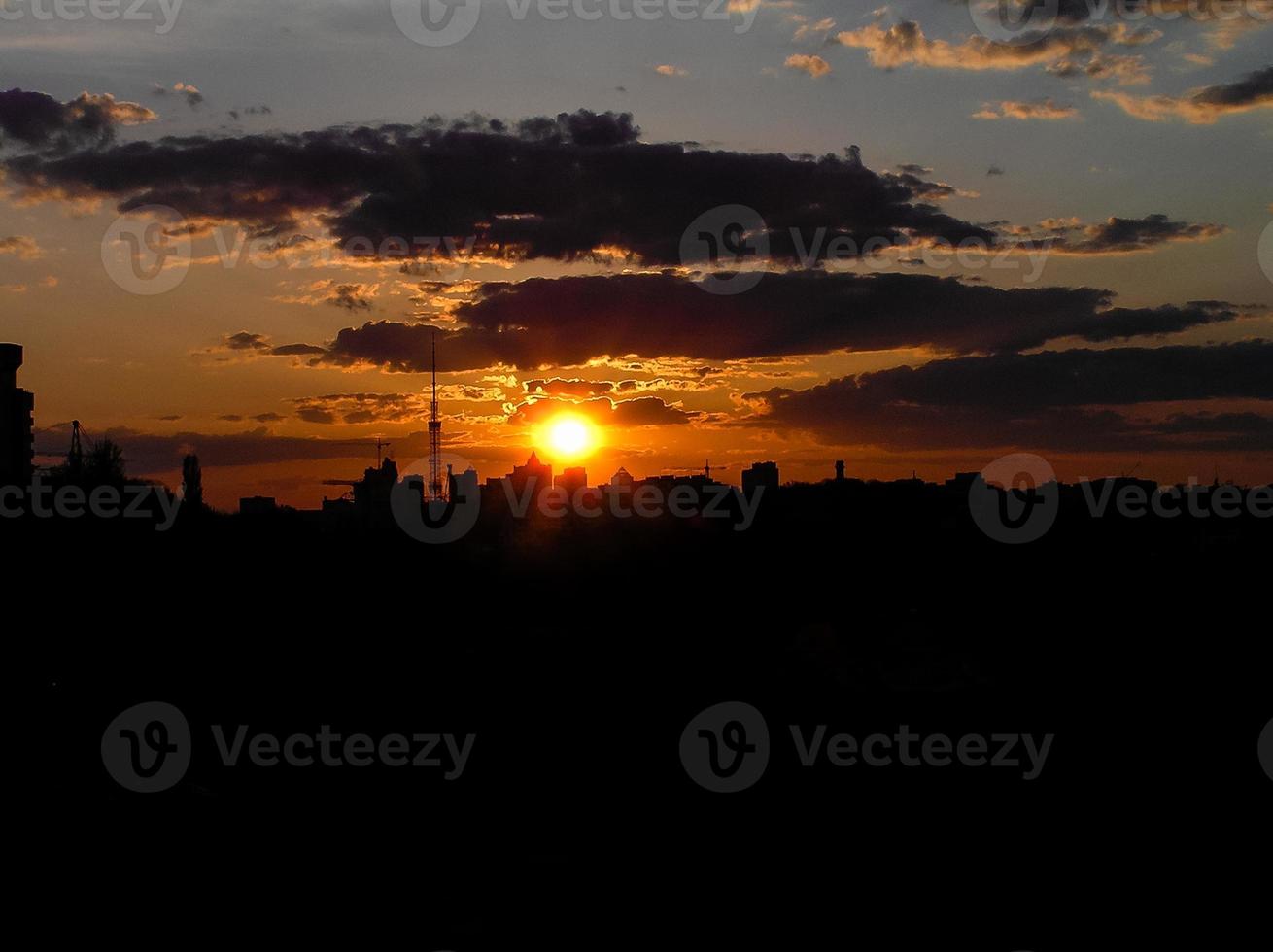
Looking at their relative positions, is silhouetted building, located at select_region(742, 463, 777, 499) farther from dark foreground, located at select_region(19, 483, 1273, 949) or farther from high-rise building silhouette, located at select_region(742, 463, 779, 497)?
dark foreground, located at select_region(19, 483, 1273, 949)

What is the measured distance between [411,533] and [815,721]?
A: 46952mm

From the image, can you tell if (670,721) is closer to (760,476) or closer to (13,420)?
(13,420)

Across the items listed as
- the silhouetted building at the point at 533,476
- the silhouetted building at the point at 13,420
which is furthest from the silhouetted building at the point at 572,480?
the silhouetted building at the point at 13,420

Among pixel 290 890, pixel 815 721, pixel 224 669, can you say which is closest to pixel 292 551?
pixel 224 669

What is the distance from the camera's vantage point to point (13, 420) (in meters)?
52.7

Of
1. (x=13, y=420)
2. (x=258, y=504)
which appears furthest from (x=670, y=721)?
(x=258, y=504)

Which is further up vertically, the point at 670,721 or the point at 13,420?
the point at 13,420

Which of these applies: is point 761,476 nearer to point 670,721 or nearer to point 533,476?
point 533,476

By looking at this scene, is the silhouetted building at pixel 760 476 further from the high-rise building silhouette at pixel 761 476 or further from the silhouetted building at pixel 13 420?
the silhouetted building at pixel 13 420

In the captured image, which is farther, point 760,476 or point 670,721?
point 760,476

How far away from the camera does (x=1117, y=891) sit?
106ft

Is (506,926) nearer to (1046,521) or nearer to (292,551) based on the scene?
(292,551)

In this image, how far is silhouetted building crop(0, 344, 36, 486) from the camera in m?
51.2

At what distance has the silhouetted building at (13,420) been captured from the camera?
51250 mm
